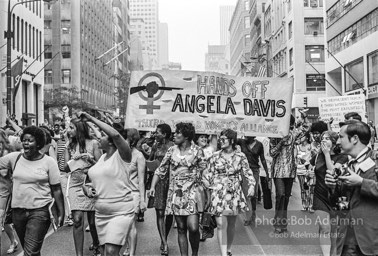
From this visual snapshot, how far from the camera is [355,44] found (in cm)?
3841

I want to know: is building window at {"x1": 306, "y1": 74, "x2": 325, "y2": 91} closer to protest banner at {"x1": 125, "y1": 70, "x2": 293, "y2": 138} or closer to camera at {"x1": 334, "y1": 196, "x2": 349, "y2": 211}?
protest banner at {"x1": 125, "y1": 70, "x2": 293, "y2": 138}

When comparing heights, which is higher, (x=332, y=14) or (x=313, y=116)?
(x=332, y=14)

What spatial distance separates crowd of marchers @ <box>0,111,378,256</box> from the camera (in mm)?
4293

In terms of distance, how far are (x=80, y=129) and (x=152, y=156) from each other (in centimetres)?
147

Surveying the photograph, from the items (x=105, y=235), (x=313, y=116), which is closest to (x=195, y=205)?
(x=105, y=235)

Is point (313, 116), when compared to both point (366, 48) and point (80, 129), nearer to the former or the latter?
point (366, 48)

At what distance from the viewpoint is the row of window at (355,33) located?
3447 centimetres

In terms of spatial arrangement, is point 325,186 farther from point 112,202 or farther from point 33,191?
point 33,191

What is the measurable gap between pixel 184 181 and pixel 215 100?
2.94 metres

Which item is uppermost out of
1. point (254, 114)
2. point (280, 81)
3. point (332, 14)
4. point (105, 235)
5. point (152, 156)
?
point (332, 14)

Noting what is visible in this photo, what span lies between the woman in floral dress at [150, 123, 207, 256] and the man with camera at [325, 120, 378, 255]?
2594 millimetres

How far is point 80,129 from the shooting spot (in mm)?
7496

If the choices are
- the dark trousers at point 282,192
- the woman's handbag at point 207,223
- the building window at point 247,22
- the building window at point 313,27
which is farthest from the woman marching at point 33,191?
the building window at point 247,22

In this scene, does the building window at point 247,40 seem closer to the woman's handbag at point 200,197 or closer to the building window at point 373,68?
the building window at point 373,68
